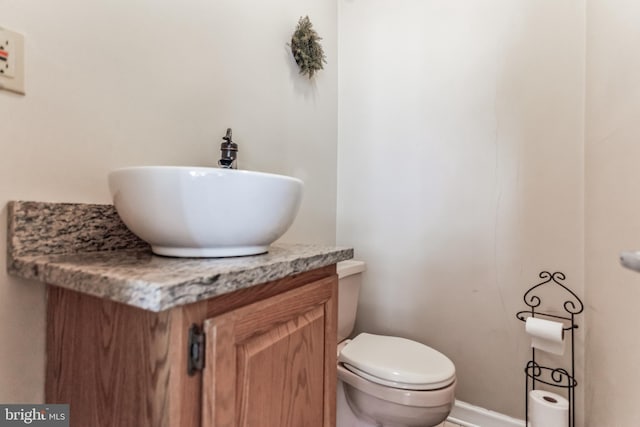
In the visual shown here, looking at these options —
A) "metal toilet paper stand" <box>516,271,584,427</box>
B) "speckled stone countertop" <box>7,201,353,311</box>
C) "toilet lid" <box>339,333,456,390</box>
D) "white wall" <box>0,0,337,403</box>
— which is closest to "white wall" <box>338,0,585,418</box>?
"metal toilet paper stand" <box>516,271,584,427</box>

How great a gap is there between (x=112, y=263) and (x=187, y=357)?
0.77ft

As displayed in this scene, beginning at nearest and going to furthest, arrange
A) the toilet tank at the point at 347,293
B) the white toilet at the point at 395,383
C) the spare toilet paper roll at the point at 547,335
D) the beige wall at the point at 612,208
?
1. the beige wall at the point at 612,208
2. the white toilet at the point at 395,383
3. the spare toilet paper roll at the point at 547,335
4. the toilet tank at the point at 347,293

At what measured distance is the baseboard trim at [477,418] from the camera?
1.31 metres

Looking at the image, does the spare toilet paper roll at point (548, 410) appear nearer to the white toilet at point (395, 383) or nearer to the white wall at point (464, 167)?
the white wall at point (464, 167)

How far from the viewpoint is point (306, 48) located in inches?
53.6

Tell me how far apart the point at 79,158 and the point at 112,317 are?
405 millimetres

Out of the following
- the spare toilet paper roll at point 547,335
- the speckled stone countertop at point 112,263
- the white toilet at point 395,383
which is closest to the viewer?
the speckled stone countertop at point 112,263

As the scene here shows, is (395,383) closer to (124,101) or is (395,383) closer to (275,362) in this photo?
(275,362)

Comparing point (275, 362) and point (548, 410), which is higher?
point (275, 362)

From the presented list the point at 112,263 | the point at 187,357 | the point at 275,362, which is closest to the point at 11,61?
the point at 112,263

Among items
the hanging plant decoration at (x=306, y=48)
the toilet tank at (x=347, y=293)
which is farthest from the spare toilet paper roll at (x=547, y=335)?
the hanging plant decoration at (x=306, y=48)

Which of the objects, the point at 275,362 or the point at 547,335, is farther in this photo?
the point at 547,335

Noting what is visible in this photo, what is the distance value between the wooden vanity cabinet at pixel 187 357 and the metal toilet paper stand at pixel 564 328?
1005 mm

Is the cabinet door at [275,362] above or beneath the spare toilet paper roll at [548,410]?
above
